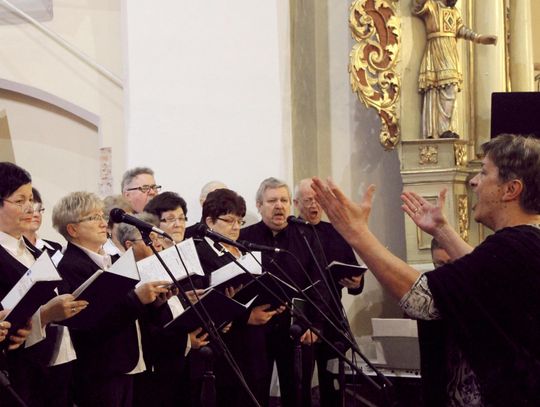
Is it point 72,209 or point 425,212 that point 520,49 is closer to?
point 72,209

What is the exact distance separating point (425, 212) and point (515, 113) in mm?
4338

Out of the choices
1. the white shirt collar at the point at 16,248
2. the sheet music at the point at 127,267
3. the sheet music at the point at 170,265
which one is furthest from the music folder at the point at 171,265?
the white shirt collar at the point at 16,248

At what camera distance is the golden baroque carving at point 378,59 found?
27.7 feet

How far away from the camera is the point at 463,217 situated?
839cm

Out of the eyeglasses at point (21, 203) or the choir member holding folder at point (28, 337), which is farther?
the eyeglasses at point (21, 203)

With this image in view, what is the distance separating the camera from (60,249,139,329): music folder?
4320 millimetres

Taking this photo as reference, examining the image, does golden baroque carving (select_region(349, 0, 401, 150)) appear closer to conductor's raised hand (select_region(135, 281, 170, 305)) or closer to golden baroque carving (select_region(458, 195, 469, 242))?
golden baroque carving (select_region(458, 195, 469, 242))

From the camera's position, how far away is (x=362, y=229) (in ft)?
10.9

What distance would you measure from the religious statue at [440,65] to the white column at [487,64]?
1.29ft

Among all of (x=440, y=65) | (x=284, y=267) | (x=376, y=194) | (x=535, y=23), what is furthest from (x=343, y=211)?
(x=535, y=23)

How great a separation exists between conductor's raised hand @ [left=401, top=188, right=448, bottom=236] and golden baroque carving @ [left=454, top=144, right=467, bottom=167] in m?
4.70

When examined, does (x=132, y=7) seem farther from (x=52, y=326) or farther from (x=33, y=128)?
(x=52, y=326)

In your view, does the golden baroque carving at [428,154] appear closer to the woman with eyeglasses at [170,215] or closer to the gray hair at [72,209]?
the woman with eyeglasses at [170,215]

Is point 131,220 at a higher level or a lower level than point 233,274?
higher
